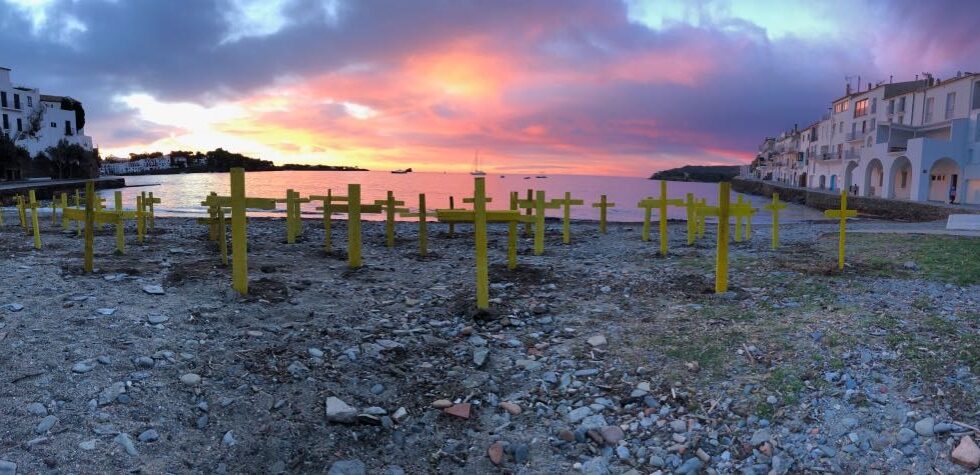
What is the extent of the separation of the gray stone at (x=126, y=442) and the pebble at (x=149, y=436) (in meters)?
0.09

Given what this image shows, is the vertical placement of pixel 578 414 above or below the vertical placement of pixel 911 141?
below

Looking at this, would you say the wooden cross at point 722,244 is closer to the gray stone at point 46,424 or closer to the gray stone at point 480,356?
the gray stone at point 480,356

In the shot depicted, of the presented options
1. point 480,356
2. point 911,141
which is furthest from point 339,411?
point 911,141

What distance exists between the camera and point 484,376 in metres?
6.61

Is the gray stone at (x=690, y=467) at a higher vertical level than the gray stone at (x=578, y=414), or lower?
lower

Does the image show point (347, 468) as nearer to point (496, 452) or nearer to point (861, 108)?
point (496, 452)

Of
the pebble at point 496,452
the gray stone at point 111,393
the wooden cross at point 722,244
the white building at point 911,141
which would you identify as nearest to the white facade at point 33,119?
the gray stone at point 111,393

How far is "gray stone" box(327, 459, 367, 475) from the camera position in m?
4.75

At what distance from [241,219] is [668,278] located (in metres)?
8.01

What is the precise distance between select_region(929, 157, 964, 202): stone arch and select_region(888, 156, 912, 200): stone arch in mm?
2538

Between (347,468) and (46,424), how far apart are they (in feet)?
8.65

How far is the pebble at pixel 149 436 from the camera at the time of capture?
489 cm

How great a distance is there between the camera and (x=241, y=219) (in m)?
8.97

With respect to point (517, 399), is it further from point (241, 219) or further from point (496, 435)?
point (241, 219)
